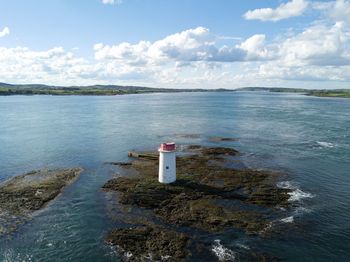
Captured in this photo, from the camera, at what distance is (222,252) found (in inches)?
819

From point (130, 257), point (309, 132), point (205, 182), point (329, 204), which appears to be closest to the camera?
point (130, 257)

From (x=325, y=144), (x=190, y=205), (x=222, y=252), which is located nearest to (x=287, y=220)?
(x=222, y=252)

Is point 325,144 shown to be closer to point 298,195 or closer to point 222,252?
point 298,195

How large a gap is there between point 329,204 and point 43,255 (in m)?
21.9

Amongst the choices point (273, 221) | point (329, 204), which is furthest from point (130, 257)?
point (329, 204)

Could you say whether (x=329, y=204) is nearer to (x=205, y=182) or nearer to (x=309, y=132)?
(x=205, y=182)

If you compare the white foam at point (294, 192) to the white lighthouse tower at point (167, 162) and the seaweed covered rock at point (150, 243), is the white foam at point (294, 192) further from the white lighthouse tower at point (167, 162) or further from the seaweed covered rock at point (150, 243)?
the seaweed covered rock at point (150, 243)

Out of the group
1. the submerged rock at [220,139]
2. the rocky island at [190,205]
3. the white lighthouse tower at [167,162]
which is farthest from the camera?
the submerged rock at [220,139]

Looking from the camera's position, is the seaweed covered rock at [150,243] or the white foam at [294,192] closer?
the seaweed covered rock at [150,243]

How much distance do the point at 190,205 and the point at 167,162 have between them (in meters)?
5.42

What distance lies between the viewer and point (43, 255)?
21016mm

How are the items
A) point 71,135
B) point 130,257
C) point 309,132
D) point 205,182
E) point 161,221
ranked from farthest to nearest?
1. point 309,132
2. point 71,135
3. point 205,182
4. point 161,221
5. point 130,257

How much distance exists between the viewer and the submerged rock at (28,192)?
85.2 feet

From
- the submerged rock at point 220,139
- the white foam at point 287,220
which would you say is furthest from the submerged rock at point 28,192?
the submerged rock at point 220,139
